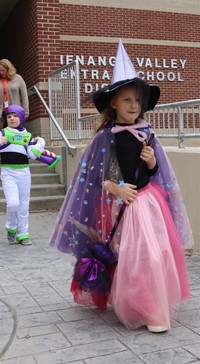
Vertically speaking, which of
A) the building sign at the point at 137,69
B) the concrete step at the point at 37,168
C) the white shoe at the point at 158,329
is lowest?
the white shoe at the point at 158,329

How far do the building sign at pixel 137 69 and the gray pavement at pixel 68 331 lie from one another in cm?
737

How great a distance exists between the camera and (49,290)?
4.12m

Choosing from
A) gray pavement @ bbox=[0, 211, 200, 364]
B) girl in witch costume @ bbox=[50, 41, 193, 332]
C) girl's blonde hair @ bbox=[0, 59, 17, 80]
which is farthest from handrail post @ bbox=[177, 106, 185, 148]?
girl's blonde hair @ bbox=[0, 59, 17, 80]

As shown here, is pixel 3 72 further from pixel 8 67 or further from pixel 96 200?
pixel 96 200

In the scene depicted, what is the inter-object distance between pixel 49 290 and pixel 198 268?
5.04ft

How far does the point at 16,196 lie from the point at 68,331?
2636 mm

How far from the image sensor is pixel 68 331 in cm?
323

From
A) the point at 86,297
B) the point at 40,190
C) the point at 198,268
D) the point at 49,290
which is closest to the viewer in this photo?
the point at 86,297

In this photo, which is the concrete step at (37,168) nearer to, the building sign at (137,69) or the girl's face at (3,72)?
the girl's face at (3,72)

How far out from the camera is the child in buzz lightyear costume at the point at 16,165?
557 centimetres

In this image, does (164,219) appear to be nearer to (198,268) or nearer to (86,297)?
(86,297)

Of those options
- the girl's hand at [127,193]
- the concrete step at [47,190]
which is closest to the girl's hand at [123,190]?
the girl's hand at [127,193]

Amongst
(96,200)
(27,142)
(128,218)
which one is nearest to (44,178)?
(27,142)

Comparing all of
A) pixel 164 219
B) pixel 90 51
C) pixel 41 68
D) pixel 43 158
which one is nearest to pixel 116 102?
pixel 164 219
